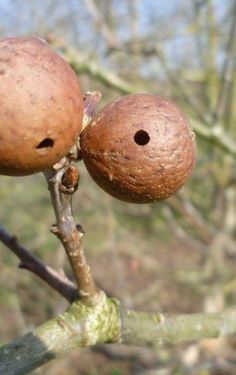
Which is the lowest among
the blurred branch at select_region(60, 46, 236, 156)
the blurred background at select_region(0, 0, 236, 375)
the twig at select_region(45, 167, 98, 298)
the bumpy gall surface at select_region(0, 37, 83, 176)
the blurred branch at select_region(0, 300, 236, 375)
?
the blurred background at select_region(0, 0, 236, 375)

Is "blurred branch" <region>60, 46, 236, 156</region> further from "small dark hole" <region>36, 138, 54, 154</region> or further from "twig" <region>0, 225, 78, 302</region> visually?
"small dark hole" <region>36, 138, 54, 154</region>

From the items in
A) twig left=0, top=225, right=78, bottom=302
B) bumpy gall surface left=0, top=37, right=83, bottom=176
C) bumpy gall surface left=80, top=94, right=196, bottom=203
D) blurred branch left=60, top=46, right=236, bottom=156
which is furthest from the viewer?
blurred branch left=60, top=46, right=236, bottom=156

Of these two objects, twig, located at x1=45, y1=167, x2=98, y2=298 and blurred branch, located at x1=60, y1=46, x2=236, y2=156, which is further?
blurred branch, located at x1=60, y1=46, x2=236, y2=156

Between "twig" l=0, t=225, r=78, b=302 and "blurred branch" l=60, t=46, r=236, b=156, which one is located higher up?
"twig" l=0, t=225, r=78, b=302

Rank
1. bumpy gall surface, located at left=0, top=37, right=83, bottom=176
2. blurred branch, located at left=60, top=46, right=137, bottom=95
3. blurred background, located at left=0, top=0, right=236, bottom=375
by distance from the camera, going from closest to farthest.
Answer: bumpy gall surface, located at left=0, top=37, right=83, bottom=176 < blurred branch, located at left=60, top=46, right=137, bottom=95 < blurred background, located at left=0, top=0, right=236, bottom=375

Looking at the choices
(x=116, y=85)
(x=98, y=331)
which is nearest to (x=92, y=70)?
(x=116, y=85)

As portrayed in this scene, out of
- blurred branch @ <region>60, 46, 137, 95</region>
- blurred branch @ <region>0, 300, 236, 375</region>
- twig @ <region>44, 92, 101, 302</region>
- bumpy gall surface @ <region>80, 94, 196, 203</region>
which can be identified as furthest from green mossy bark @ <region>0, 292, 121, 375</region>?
blurred branch @ <region>60, 46, 137, 95</region>

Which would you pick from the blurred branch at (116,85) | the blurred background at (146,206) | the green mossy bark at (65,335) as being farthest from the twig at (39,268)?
the blurred background at (146,206)
